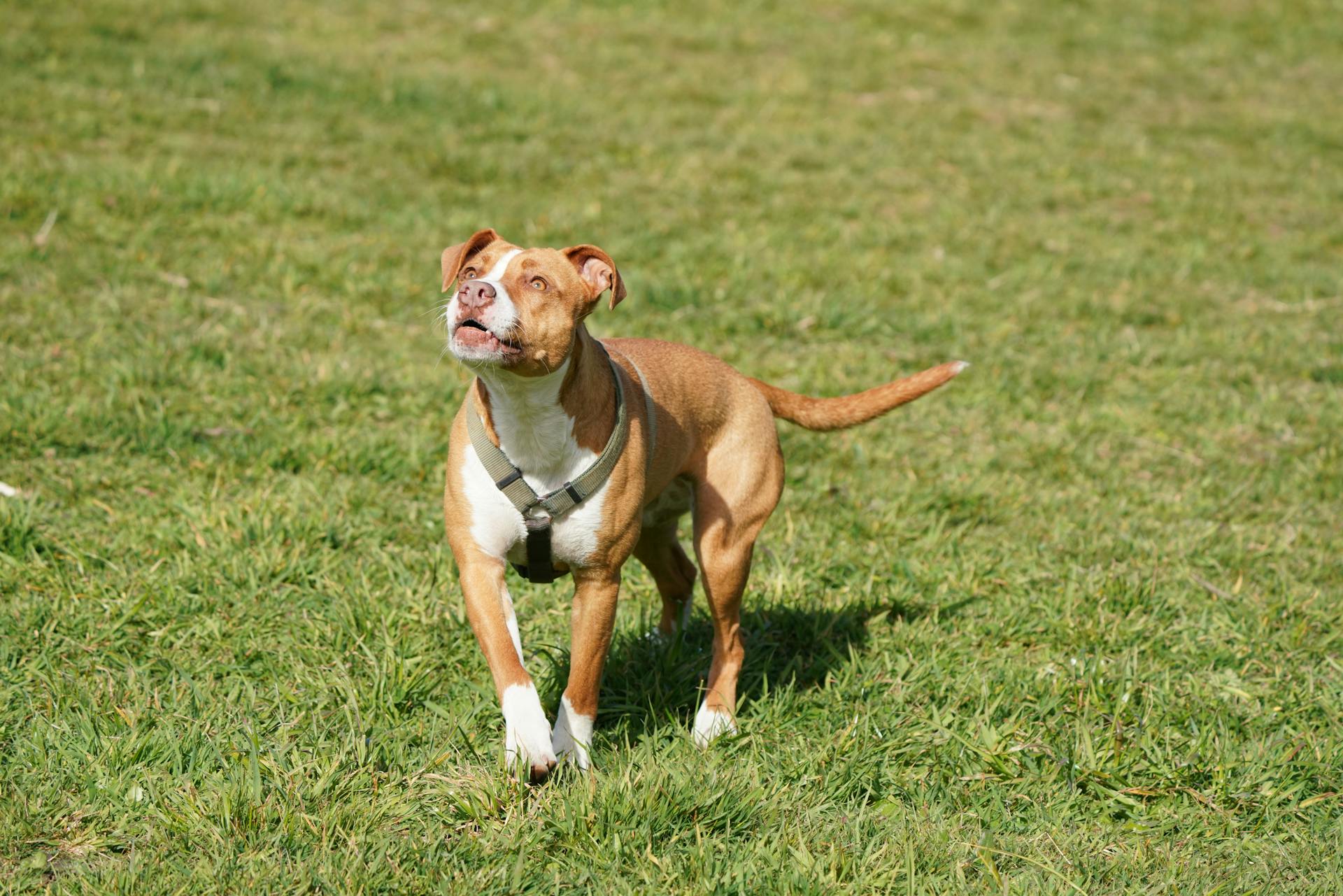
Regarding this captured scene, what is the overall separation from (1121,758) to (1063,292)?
558 centimetres

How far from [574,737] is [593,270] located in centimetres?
137

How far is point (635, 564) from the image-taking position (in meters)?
5.51

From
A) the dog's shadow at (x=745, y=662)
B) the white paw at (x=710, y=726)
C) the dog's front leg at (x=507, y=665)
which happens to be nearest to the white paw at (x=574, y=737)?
the dog's front leg at (x=507, y=665)

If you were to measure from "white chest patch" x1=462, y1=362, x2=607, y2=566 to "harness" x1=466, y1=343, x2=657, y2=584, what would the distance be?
0.02 m

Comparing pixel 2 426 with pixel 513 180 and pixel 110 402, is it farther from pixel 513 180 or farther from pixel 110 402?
pixel 513 180

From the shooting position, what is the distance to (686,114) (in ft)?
40.2

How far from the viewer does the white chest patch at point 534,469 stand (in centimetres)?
377

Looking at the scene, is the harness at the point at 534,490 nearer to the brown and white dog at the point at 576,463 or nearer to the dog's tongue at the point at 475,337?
the brown and white dog at the point at 576,463

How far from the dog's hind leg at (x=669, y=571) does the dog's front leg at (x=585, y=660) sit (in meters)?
0.90

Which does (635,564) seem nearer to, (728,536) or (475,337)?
(728,536)

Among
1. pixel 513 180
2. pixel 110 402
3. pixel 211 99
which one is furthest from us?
pixel 211 99

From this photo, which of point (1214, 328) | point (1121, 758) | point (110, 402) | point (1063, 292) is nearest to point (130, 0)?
point (110, 402)

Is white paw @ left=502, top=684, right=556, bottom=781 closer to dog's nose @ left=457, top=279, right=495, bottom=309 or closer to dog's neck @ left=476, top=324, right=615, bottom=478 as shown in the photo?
dog's neck @ left=476, top=324, right=615, bottom=478

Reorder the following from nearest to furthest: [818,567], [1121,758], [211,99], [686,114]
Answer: [1121,758] < [818,567] < [211,99] < [686,114]
